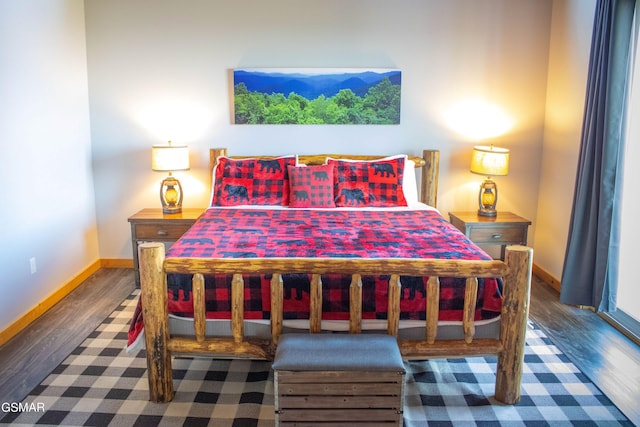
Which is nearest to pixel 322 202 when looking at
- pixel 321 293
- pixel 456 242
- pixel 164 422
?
pixel 456 242

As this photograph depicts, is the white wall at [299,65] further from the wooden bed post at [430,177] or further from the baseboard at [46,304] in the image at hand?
the baseboard at [46,304]

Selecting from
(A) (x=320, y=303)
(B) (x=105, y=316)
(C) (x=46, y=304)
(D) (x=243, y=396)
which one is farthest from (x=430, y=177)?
(C) (x=46, y=304)

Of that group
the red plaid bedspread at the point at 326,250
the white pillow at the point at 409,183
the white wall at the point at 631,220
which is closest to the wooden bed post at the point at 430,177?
the white pillow at the point at 409,183

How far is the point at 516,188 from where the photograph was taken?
4.29 meters

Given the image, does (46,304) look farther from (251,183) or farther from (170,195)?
(251,183)

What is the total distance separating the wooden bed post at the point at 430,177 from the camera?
161 inches

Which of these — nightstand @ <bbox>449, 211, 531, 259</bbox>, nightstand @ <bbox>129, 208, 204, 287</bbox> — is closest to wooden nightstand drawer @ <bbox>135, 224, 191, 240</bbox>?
nightstand @ <bbox>129, 208, 204, 287</bbox>

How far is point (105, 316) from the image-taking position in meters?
3.37

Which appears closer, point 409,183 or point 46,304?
point 46,304

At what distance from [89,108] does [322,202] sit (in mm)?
2087

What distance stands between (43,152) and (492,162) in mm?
3222

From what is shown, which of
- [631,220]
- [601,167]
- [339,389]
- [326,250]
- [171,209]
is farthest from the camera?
[171,209]

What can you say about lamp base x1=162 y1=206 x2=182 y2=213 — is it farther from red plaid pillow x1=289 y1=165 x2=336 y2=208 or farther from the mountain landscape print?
red plaid pillow x1=289 y1=165 x2=336 y2=208

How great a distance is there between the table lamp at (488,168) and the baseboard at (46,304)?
319cm
